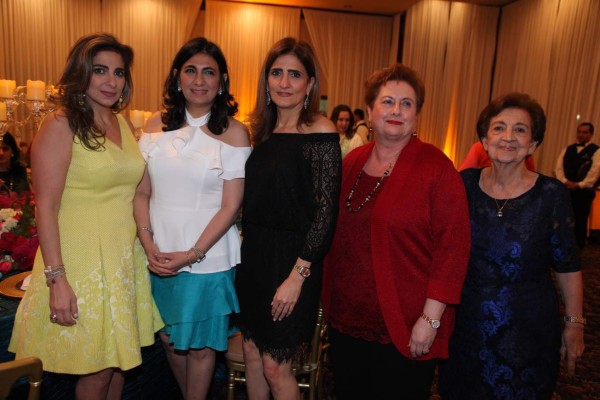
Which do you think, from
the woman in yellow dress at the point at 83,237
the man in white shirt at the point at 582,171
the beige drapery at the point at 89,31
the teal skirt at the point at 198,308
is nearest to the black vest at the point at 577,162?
the man in white shirt at the point at 582,171

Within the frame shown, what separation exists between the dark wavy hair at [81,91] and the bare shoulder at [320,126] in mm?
803

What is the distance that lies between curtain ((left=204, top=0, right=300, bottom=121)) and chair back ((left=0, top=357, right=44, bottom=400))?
1006 centimetres

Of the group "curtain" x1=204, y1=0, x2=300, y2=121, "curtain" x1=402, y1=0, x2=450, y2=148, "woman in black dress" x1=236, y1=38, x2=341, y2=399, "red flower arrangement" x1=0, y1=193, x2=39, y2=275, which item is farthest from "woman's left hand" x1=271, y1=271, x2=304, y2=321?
"curtain" x1=204, y1=0, x2=300, y2=121

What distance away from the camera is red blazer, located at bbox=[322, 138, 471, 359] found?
172 centimetres

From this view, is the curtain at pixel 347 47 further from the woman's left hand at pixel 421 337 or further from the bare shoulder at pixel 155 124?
the woman's left hand at pixel 421 337

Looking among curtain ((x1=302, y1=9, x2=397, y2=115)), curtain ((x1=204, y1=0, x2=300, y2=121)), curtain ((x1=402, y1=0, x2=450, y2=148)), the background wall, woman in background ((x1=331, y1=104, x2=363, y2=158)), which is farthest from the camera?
curtain ((x1=302, y1=9, x2=397, y2=115))

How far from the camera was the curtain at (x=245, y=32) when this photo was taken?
11.0 meters

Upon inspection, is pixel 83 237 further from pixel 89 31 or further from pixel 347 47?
pixel 347 47

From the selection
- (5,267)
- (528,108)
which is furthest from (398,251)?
(5,267)

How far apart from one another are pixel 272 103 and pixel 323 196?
0.52 m

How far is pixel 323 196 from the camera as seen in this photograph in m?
1.81

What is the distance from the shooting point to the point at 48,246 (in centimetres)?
168

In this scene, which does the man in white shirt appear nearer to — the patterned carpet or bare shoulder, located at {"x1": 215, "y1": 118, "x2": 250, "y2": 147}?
the patterned carpet

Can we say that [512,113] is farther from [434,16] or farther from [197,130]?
[434,16]
